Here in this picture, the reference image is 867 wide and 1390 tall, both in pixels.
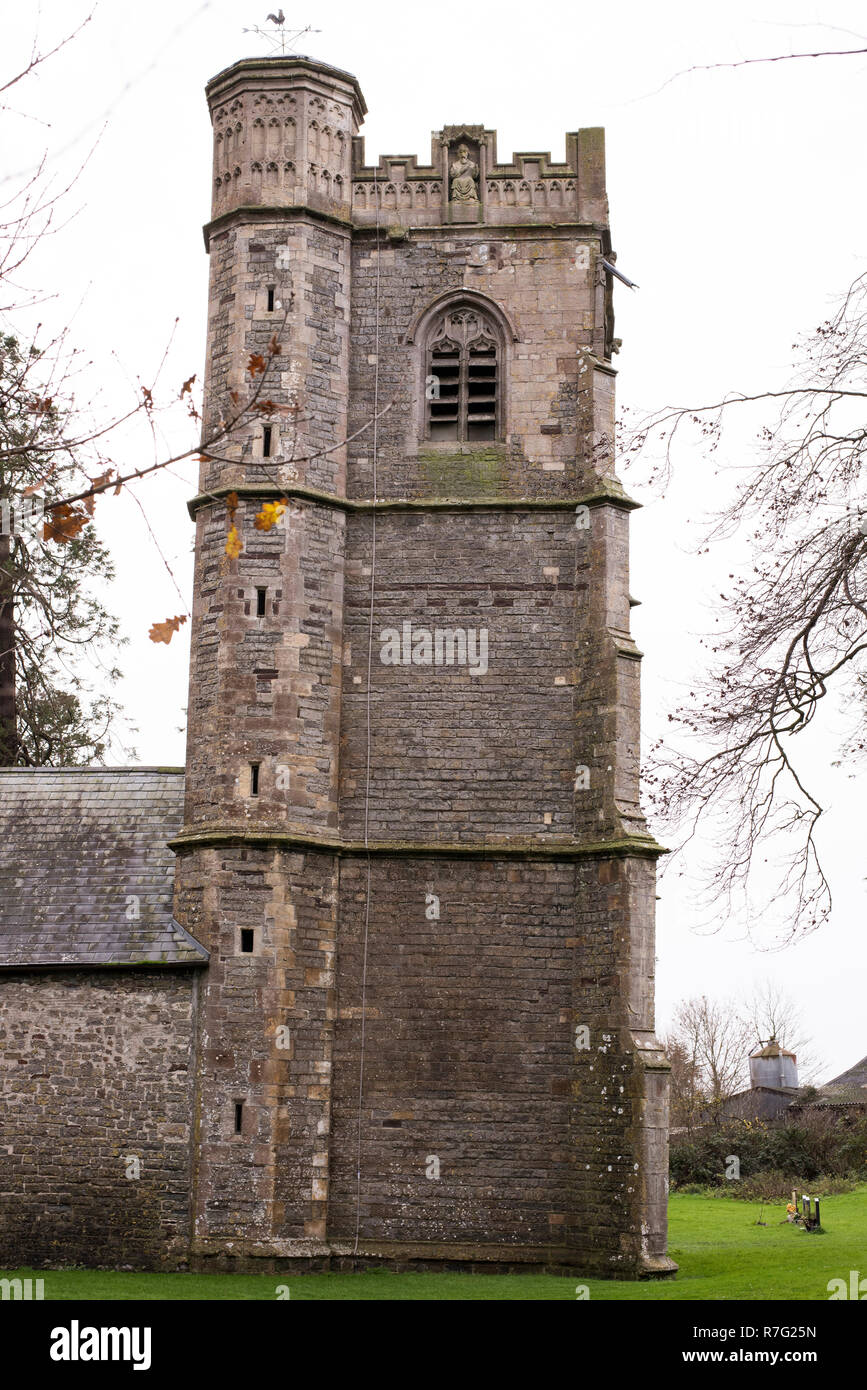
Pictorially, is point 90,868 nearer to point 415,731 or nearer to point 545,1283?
point 415,731

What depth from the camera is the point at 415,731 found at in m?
19.8

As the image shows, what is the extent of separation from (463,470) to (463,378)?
1295mm

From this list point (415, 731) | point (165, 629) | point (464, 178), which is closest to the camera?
point (165, 629)

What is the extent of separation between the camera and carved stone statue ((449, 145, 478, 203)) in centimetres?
2136

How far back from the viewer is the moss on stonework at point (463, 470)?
67.3 feet

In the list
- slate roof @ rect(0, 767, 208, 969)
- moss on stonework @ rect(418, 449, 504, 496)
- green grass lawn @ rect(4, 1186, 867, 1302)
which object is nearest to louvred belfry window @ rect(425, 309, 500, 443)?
moss on stonework @ rect(418, 449, 504, 496)

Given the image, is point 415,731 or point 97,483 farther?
point 415,731

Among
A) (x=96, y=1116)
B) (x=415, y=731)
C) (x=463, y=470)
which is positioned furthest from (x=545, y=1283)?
(x=463, y=470)

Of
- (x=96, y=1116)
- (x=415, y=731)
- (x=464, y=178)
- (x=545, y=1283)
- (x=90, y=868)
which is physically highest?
(x=464, y=178)

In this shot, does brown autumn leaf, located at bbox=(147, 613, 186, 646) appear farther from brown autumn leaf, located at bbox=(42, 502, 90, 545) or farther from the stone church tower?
the stone church tower

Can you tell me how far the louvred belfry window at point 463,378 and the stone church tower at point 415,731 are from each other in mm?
39
